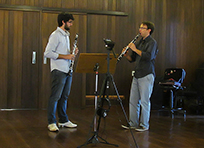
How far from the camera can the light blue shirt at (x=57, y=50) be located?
3.61 meters

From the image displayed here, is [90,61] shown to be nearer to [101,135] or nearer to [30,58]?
[101,135]

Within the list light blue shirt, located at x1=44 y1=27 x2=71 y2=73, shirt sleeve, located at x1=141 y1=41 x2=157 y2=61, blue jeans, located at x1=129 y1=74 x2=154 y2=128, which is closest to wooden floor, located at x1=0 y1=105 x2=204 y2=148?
blue jeans, located at x1=129 y1=74 x2=154 y2=128

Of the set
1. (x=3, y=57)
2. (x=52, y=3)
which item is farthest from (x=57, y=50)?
(x=52, y=3)

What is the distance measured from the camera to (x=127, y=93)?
693cm

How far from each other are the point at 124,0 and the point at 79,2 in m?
1.24

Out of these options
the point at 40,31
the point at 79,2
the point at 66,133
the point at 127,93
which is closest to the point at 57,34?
the point at 66,133

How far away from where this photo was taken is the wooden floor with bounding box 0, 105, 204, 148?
9.93ft

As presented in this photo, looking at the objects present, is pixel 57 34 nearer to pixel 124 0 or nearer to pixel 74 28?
pixel 74 28

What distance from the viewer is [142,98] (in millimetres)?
3871

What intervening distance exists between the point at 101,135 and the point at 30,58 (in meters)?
3.44

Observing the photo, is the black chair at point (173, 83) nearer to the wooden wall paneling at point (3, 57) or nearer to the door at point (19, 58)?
the door at point (19, 58)

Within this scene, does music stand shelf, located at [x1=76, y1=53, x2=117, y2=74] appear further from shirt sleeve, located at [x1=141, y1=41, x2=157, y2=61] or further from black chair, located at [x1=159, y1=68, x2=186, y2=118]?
black chair, located at [x1=159, y1=68, x2=186, y2=118]

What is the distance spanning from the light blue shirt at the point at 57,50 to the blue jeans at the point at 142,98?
3.63 feet

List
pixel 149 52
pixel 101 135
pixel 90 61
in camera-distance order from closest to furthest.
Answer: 1. pixel 90 61
2. pixel 101 135
3. pixel 149 52
